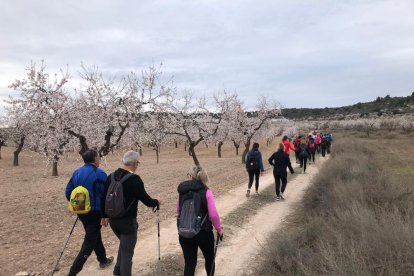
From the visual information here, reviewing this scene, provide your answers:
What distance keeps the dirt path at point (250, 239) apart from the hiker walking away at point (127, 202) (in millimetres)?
1517

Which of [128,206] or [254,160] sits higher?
[128,206]

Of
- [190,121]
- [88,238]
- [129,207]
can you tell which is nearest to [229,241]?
[88,238]

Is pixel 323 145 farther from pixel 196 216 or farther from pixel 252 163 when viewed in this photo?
pixel 196 216

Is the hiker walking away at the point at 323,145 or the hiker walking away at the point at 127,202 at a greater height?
the hiker walking away at the point at 127,202

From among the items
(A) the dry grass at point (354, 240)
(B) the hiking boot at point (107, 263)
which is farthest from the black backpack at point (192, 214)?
(B) the hiking boot at point (107, 263)

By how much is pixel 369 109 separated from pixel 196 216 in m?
133

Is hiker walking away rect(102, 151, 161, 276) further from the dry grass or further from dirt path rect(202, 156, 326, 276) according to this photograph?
the dry grass

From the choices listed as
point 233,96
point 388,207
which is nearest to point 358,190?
point 388,207

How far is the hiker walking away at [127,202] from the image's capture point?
551 centimetres

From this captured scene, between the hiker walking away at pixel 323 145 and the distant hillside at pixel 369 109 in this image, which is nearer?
the hiker walking away at pixel 323 145

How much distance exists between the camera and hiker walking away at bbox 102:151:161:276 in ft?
18.1

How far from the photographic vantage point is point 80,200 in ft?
19.6

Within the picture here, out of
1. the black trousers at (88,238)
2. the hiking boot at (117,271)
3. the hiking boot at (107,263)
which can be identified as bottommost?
the hiking boot at (107,263)

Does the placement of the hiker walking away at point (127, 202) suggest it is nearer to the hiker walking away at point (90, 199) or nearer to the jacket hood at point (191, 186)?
the hiker walking away at point (90, 199)
